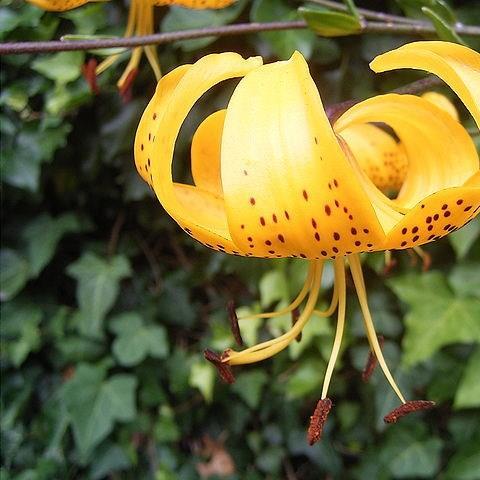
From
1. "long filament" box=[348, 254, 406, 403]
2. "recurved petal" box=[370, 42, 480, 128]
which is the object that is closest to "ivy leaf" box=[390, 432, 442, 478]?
"long filament" box=[348, 254, 406, 403]

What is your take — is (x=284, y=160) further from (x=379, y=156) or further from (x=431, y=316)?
(x=431, y=316)

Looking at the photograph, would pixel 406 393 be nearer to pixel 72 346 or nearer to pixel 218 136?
pixel 72 346

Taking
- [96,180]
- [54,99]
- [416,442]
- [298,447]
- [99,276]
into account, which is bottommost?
[298,447]

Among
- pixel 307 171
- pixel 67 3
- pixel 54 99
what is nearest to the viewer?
pixel 307 171

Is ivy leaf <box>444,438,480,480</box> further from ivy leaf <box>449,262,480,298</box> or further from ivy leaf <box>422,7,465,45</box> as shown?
ivy leaf <box>422,7,465,45</box>

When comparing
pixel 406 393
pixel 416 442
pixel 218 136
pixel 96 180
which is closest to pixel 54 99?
pixel 96 180

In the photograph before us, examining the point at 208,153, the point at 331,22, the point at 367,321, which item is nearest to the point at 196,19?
the point at 331,22
